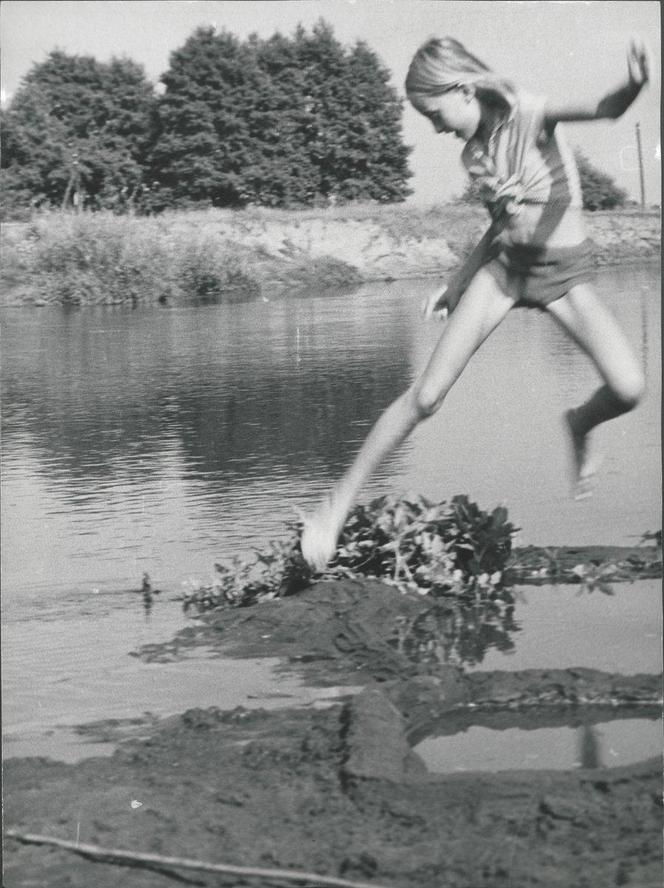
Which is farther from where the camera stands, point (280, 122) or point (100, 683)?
point (280, 122)

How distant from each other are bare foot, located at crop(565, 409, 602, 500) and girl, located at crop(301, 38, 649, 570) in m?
0.15

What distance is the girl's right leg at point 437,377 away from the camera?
14.9 feet

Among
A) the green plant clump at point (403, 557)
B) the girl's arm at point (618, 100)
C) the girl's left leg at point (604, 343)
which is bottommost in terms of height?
the green plant clump at point (403, 557)

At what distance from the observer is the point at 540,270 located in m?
4.49

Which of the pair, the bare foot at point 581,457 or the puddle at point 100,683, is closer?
the puddle at point 100,683

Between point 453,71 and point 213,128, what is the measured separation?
1.10 metres

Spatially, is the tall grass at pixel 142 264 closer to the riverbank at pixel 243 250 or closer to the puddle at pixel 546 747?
the riverbank at pixel 243 250

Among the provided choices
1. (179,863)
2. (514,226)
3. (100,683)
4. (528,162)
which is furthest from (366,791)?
(528,162)

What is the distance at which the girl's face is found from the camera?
4.46 m

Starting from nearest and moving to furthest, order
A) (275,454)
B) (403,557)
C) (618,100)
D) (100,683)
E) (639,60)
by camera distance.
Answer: (639,60), (618,100), (100,683), (403,557), (275,454)

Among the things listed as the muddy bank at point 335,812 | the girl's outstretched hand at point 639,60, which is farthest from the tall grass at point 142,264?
the muddy bank at point 335,812

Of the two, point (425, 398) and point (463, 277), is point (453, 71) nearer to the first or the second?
point (463, 277)

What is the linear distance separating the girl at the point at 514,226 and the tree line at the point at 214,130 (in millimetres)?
264

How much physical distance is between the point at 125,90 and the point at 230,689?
2.18 meters
